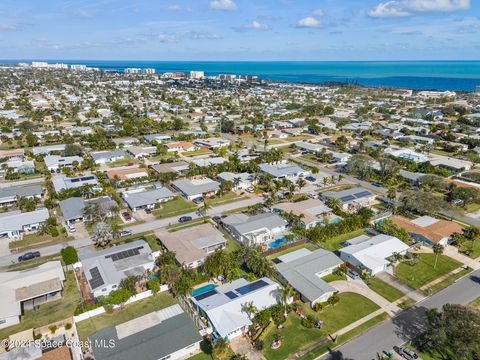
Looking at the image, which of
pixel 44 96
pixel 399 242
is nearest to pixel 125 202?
pixel 399 242

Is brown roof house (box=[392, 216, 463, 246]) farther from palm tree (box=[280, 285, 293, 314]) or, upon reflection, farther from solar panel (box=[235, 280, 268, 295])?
solar panel (box=[235, 280, 268, 295])

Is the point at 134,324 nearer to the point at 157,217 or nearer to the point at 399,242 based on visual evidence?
the point at 157,217

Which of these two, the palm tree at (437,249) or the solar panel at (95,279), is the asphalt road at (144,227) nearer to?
the solar panel at (95,279)

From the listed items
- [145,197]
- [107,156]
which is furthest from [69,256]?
[107,156]

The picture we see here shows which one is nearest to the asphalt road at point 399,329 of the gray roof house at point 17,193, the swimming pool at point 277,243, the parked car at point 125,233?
the swimming pool at point 277,243

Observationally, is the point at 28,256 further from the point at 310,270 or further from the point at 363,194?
the point at 363,194

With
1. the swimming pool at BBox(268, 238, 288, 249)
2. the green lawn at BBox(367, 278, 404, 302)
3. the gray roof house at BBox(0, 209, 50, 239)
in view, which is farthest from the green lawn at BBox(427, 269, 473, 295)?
the gray roof house at BBox(0, 209, 50, 239)
